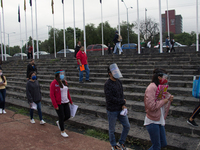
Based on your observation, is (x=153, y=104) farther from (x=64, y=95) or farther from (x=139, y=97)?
(x=139, y=97)

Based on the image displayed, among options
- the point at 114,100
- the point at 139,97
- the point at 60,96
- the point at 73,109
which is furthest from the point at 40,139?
the point at 139,97

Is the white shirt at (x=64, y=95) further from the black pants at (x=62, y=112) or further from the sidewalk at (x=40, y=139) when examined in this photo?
the sidewalk at (x=40, y=139)

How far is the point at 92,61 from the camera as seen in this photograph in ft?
39.9

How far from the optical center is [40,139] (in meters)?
4.47

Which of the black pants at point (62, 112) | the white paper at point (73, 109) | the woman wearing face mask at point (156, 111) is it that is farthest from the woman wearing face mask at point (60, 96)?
the woman wearing face mask at point (156, 111)

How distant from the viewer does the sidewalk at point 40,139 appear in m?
4.03

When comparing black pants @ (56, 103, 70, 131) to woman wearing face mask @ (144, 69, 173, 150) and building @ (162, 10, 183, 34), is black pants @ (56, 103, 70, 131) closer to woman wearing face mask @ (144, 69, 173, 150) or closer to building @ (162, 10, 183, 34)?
woman wearing face mask @ (144, 69, 173, 150)

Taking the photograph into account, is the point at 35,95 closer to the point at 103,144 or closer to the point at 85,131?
the point at 85,131

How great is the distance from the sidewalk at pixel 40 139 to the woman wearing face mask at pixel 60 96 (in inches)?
13.0

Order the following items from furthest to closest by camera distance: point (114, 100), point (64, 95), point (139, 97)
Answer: point (139, 97) → point (64, 95) → point (114, 100)

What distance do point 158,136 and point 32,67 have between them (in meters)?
7.24

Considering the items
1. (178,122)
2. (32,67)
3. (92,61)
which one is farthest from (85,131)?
(92,61)

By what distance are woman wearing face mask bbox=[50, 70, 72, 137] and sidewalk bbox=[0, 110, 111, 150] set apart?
0.33 meters

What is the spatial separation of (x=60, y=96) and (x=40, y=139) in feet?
3.84
